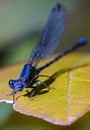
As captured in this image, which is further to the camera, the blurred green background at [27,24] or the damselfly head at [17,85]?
the blurred green background at [27,24]

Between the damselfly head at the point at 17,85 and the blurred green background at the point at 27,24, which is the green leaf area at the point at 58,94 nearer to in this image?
the damselfly head at the point at 17,85

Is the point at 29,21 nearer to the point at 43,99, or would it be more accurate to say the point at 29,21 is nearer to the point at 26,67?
the point at 26,67

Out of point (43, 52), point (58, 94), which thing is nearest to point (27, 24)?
point (43, 52)

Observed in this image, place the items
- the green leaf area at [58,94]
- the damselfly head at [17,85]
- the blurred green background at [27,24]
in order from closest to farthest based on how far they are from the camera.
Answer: the green leaf area at [58,94] → the damselfly head at [17,85] → the blurred green background at [27,24]

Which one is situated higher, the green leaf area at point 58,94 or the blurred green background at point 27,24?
the green leaf area at point 58,94

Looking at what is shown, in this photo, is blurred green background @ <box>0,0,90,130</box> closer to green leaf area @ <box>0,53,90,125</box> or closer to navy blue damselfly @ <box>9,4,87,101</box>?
navy blue damselfly @ <box>9,4,87,101</box>

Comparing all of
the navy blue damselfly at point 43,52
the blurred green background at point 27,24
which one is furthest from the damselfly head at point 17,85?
the blurred green background at point 27,24

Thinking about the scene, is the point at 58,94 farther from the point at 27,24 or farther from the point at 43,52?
the point at 27,24
